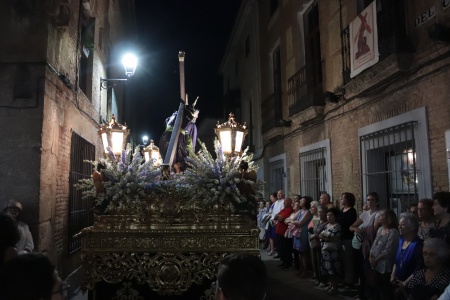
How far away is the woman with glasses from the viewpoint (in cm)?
189

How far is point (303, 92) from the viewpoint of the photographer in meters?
12.0

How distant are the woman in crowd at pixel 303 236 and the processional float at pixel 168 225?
3698 mm

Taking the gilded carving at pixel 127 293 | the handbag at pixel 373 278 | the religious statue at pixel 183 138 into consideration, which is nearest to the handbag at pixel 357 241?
the handbag at pixel 373 278

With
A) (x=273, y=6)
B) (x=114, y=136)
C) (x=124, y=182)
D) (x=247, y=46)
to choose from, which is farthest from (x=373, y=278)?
(x=247, y=46)

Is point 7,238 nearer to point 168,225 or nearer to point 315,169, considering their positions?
point 168,225

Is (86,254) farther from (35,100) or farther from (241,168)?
(35,100)

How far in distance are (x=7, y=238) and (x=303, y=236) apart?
274 inches

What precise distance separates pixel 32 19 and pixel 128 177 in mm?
3308

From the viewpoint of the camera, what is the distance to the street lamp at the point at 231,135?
5.46 m

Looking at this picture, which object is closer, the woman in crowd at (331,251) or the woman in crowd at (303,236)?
the woman in crowd at (331,251)

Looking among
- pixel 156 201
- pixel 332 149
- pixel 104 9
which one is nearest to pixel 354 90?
pixel 332 149

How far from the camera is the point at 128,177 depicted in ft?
17.1

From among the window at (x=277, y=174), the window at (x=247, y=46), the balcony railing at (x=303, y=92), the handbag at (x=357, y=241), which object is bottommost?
the handbag at (x=357, y=241)

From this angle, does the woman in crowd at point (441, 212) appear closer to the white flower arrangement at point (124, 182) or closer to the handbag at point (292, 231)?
the white flower arrangement at point (124, 182)
